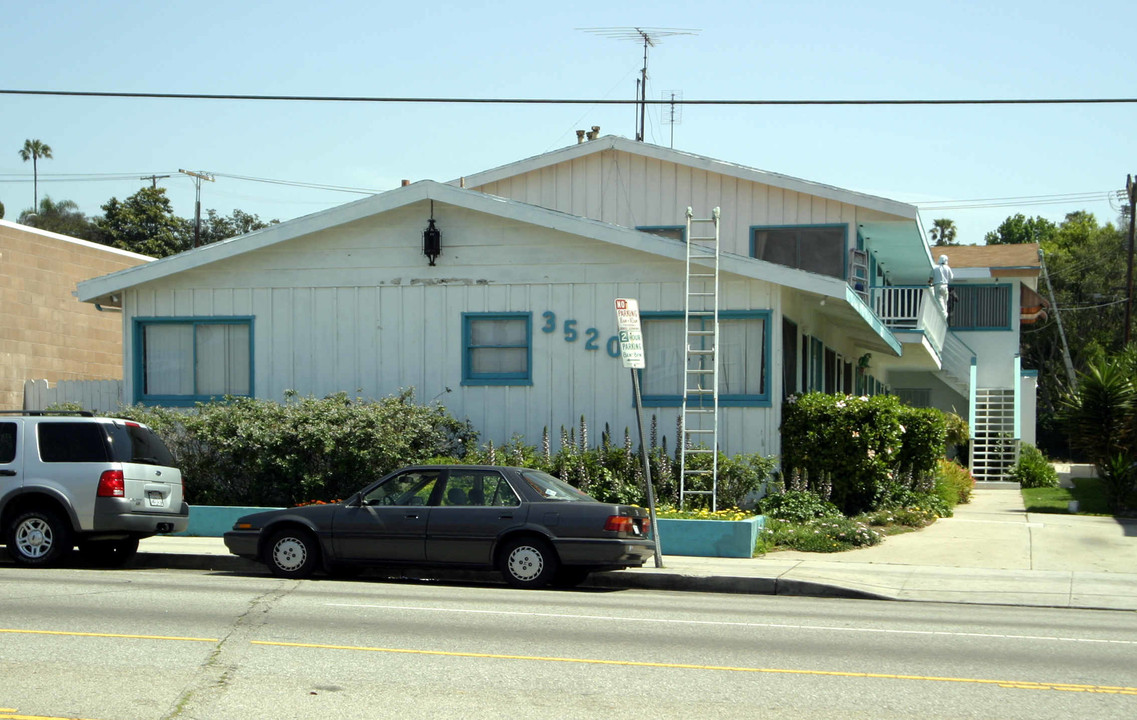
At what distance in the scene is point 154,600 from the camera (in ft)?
38.6

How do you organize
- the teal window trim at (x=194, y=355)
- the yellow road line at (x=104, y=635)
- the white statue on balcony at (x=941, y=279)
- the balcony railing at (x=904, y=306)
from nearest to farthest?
1. the yellow road line at (x=104, y=635)
2. the teal window trim at (x=194, y=355)
3. the balcony railing at (x=904, y=306)
4. the white statue on balcony at (x=941, y=279)

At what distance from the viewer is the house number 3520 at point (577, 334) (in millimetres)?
19094

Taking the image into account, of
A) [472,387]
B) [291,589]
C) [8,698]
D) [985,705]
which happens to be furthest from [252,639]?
[472,387]

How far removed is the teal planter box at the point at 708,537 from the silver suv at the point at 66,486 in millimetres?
6673

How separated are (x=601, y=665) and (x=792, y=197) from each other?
17305 mm

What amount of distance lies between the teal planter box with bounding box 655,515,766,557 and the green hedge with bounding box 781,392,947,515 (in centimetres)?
223

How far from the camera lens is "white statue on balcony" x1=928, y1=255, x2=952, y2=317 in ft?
98.1

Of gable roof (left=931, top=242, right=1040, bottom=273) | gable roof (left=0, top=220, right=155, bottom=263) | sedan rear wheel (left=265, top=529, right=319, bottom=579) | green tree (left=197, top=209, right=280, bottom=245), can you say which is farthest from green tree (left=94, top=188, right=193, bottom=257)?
sedan rear wheel (left=265, top=529, right=319, bottom=579)

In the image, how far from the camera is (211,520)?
1850cm

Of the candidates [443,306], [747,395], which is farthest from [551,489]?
[443,306]

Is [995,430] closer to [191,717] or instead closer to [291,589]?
[291,589]

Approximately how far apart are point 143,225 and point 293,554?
55723 mm

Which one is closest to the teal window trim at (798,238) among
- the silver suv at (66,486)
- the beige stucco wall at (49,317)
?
the silver suv at (66,486)

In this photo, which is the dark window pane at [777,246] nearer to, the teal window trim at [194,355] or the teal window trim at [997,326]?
the teal window trim at [194,355]
